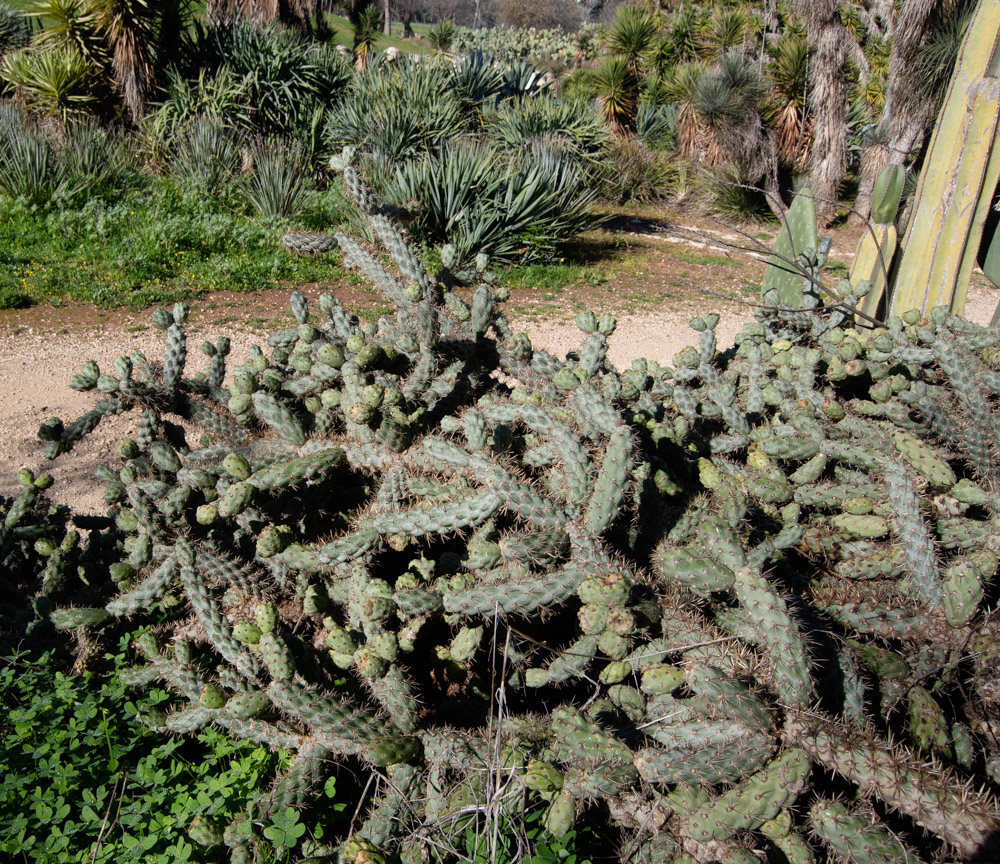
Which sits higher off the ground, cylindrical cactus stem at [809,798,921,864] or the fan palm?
the fan palm

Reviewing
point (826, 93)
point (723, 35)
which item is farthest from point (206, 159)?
point (723, 35)

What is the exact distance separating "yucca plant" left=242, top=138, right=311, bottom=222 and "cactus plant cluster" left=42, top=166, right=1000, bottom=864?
7203 mm

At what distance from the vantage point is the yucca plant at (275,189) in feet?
32.5

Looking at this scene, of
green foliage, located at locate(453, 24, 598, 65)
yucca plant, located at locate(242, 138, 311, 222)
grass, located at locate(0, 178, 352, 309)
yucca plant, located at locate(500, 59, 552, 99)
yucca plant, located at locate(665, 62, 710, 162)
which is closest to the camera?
grass, located at locate(0, 178, 352, 309)

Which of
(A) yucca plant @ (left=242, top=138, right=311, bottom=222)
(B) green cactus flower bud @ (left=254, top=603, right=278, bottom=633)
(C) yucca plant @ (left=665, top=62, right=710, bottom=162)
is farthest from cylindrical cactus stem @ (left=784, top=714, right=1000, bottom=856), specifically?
(C) yucca plant @ (left=665, top=62, right=710, bottom=162)

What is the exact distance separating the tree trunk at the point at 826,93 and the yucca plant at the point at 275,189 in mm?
9441

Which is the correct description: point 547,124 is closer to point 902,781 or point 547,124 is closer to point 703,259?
point 703,259

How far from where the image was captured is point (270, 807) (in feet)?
6.56

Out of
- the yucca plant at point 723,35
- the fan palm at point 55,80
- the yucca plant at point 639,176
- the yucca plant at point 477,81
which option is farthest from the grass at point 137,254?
the yucca plant at point 723,35

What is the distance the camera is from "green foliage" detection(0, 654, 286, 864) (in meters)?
2.00

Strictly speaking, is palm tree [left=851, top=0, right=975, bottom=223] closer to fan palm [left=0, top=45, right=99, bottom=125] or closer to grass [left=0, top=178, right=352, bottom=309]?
grass [left=0, top=178, right=352, bottom=309]

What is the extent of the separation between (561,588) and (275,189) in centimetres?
916

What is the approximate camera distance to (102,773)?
2.21 m

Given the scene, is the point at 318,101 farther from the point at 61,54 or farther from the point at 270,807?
the point at 270,807
